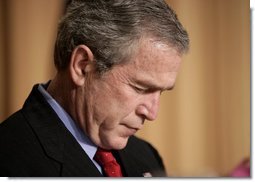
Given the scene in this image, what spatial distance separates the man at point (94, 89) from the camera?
108 centimetres

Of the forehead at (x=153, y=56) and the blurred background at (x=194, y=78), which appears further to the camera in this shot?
the blurred background at (x=194, y=78)

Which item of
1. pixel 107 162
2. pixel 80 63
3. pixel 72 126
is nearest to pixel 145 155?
pixel 107 162

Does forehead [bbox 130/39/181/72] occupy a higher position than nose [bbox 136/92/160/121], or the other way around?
forehead [bbox 130/39/181/72]

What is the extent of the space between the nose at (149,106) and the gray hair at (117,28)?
14 centimetres

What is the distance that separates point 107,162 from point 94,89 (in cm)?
23

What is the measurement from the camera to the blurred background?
123 centimetres

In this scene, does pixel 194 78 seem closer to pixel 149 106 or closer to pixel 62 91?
pixel 149 106

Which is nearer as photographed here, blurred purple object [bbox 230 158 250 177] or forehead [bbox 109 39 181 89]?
forehead [bbox 109 39 181 89]

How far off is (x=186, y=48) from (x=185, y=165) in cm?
39

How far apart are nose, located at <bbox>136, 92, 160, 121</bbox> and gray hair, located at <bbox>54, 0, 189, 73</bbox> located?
0.14m

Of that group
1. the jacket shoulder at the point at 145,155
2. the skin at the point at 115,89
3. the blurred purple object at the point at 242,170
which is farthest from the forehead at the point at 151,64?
the blurred purple object at the point at 242,170

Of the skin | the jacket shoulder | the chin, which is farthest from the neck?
the jacket shoulder

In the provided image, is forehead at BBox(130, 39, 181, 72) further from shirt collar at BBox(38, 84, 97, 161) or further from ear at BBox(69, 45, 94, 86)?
shirt collar at BBox(38, 84, 97, 161)

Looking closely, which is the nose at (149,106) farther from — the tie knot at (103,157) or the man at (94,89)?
the tie knot at (103,157)
